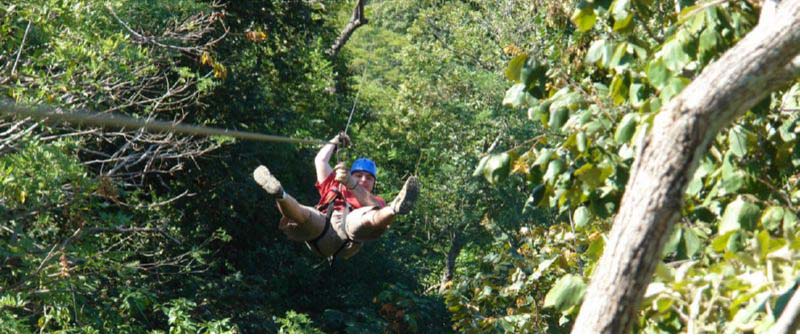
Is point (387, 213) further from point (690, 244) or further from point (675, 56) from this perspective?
point (690, 244)

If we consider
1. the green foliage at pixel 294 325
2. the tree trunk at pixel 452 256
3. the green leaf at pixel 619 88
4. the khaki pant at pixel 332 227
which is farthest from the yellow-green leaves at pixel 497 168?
the tree trunk at pixel 452 256

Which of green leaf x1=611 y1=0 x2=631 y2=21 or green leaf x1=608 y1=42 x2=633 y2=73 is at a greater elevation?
green leaf x1=611 y1=0 x2=631 y2=21

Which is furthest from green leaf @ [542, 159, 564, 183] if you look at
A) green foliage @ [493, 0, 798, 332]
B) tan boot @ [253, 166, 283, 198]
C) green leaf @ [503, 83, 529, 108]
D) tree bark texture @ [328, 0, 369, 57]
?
tree bark texture @ [328, 0, 369, 57]

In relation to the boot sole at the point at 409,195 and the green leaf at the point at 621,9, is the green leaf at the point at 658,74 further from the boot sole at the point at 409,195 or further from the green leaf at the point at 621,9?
the boot sole at the point at 409,195

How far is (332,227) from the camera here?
8.96 m

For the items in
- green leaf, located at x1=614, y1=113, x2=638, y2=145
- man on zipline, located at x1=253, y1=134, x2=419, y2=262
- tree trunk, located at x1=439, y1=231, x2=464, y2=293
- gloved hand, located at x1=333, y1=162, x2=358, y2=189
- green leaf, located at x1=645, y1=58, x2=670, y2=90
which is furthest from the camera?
tree trunk, located at x1=439, y1=231, x2=464, y2=293

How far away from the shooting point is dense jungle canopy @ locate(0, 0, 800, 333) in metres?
4.19

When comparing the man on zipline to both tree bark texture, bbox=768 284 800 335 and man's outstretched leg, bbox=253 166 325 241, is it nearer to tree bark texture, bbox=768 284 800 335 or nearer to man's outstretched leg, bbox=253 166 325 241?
man's outstretched leg, bbox=253 166 325 241

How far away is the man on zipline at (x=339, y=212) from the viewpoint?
28.0 feet

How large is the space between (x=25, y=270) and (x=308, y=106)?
7.24 meters

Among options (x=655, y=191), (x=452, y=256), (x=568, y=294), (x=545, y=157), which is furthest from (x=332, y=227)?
(x=452, y=256)

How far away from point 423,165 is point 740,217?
16.4 meters

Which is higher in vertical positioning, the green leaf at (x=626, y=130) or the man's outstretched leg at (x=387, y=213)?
the green leaf at (x=626, y=130)

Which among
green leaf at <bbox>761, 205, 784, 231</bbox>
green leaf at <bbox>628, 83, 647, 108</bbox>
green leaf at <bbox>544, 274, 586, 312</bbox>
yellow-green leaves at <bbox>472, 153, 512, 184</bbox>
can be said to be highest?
green leaf at <bbox>628, 83, 647, 108</bbox>
